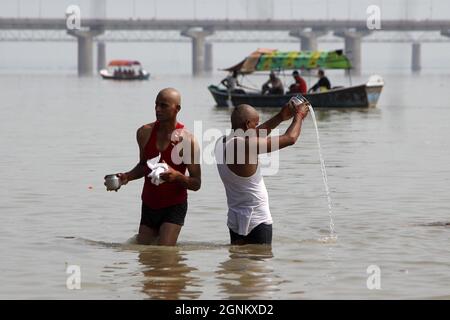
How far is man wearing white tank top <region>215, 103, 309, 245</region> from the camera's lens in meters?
10.2

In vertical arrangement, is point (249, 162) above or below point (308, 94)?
above

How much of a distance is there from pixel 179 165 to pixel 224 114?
35.7m

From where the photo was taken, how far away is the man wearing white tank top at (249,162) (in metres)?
10.2

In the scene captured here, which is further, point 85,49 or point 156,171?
point 85,49

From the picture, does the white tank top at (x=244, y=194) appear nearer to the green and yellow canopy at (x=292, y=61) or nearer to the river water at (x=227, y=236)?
the river water at (x=227, y=236)

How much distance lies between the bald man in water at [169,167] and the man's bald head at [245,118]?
406mm

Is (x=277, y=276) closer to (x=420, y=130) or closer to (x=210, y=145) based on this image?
(x=210, y=145)

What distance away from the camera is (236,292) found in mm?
9688

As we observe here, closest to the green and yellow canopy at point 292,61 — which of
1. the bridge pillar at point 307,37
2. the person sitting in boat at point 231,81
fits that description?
the person sitting in boat at point 231,81

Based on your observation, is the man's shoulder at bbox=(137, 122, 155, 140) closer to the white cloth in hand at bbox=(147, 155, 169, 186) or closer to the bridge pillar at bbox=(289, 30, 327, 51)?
the white cloth in hand at bbox=(147, 155, 169, 186)

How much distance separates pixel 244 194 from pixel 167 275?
0.96 metres

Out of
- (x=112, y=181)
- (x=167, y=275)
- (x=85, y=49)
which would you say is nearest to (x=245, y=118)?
(x=112, y=181)

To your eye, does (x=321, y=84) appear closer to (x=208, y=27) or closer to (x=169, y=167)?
(x=169, y=167)

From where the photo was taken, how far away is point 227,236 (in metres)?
13.1
